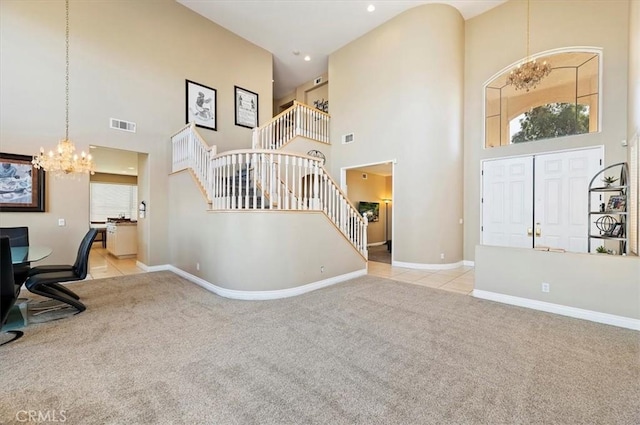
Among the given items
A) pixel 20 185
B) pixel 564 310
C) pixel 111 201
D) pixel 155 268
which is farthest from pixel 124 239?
pixel 564 310

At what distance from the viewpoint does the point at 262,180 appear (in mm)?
4043

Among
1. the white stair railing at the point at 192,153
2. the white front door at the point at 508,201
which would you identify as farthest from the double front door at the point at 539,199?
the white stair railing at the point at 192,153

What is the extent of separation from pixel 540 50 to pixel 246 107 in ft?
23.5

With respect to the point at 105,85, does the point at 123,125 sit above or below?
below

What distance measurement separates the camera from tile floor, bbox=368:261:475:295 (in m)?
4.76

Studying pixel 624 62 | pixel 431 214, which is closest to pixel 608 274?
pixel 431 214

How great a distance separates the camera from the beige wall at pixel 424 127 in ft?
20.4

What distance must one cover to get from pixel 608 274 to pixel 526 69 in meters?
3.52

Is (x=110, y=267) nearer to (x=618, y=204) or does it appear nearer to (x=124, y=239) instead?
(x=124, y=239)

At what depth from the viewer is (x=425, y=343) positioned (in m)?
2.66

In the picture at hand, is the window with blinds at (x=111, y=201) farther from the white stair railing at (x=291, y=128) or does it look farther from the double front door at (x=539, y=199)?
the double front door at (x=539, y=199)

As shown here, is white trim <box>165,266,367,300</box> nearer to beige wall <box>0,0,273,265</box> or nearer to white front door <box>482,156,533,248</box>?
beige wall <box>0,0,273,265</box>

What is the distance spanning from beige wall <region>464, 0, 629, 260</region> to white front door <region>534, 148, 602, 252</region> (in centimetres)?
23

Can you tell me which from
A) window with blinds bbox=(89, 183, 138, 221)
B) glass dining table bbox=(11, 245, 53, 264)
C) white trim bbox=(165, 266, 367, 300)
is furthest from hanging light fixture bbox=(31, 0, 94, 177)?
window with blinds bbox=(89, 183, 138, 221)
